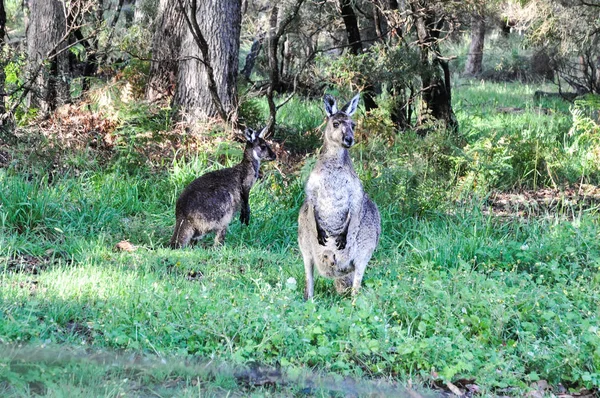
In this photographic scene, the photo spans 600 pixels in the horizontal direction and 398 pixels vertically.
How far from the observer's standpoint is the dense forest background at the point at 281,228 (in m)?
4.89

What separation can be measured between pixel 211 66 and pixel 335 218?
5.15m

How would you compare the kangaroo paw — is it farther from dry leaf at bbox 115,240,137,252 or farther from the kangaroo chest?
dry leaf at bbox 115,240,137,252

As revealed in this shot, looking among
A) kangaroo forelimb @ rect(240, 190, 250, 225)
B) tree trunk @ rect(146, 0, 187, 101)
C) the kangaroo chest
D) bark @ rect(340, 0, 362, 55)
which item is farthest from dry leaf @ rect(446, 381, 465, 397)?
bark @ rect(340, 0, 362, 55)

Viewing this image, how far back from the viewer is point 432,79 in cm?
1246

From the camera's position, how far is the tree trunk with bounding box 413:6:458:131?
1231cm

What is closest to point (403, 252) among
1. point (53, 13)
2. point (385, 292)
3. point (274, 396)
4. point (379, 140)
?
point (385, 292)

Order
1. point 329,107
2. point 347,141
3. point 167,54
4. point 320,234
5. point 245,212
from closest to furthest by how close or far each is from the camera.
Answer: point 347,141, point 320,234, point 329,107, point 245,212, point 167,54

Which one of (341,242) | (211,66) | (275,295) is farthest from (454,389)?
(211,66)

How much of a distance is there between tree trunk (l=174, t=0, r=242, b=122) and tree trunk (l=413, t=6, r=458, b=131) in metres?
3.10

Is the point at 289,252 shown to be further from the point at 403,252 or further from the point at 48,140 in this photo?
the point at 48,140

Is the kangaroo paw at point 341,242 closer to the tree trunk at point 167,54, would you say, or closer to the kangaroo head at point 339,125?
the kangaroo head at point 339,125

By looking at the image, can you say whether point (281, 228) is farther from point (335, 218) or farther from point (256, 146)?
point (335, 218)

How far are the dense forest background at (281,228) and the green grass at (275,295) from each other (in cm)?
2

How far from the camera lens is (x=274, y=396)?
3.90 metres
